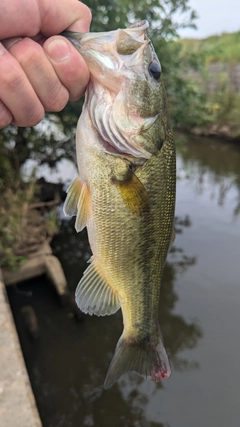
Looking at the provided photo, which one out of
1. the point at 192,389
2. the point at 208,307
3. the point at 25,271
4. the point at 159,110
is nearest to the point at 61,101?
the point at 159,110

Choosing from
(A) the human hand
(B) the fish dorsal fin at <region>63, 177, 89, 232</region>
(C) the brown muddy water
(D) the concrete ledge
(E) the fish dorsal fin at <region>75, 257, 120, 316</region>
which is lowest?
(C) the brown muddy water

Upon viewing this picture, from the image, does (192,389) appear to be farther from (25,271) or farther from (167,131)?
(167,131)

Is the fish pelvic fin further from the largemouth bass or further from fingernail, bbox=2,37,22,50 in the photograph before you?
fingernail, bbox=2,37,22,50

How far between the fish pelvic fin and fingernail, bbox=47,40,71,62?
4.32 ft

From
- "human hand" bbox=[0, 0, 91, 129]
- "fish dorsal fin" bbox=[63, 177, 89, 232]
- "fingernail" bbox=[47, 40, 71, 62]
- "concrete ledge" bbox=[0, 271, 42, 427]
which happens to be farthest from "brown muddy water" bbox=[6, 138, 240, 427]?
"fingernail" bbox=[47, 40, 71, 62]

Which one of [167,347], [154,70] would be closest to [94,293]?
[154,70]

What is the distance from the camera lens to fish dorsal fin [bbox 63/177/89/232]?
1.50 meters

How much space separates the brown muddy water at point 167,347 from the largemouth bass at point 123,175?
2.44 m

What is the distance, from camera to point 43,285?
211 inches

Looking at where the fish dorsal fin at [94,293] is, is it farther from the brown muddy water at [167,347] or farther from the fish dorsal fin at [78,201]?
the brown muddy water at [167,347]

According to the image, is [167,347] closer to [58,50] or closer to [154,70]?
[154,70]

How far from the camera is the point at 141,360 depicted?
184 centimetres

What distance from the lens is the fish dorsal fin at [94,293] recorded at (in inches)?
64.9

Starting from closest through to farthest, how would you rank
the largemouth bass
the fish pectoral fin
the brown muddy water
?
the largemouth bass, the fish pectoral fin, the brown muddy water
